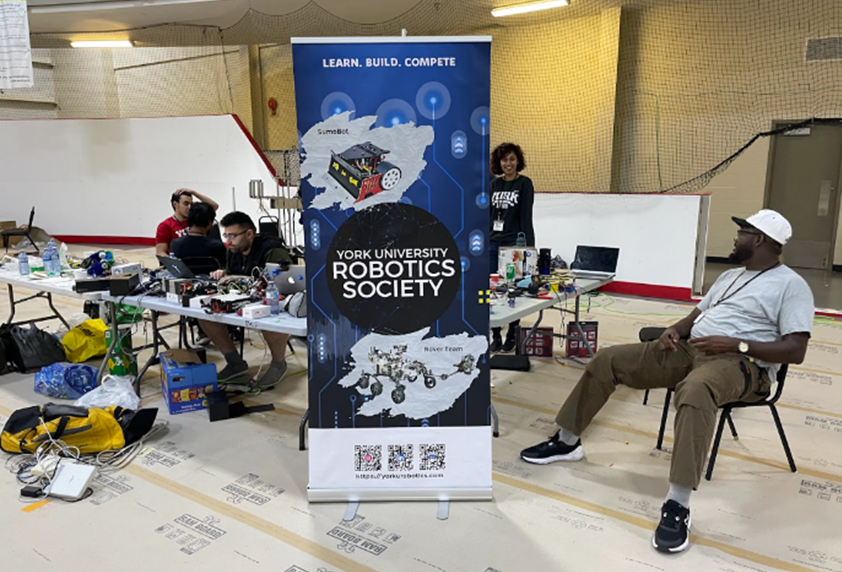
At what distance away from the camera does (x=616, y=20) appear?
6.88 m

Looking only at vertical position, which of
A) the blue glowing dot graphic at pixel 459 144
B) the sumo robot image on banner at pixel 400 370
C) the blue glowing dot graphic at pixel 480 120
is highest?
the blue glowing dot graphic at pixel 480 120

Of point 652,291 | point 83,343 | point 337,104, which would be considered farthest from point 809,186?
point 83,343

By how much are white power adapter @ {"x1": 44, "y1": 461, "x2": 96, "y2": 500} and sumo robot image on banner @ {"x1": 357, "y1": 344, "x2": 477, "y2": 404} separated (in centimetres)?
133

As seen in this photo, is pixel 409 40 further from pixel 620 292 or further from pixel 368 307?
pixel 620 292

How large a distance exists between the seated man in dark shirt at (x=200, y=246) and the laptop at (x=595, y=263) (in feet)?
7.89

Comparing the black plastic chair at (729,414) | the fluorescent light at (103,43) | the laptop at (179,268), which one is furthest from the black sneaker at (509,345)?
the fluorescent light at (103,43)

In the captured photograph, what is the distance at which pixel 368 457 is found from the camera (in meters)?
2.40

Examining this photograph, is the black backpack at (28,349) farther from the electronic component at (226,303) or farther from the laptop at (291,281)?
the laptop at (291,281)

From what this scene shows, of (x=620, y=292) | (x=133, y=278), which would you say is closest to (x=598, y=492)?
(x=133, y=278)

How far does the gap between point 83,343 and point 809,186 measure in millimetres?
8126

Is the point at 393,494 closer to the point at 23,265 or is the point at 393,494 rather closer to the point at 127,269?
the point at 127,269

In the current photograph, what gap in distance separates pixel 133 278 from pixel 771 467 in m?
3.59

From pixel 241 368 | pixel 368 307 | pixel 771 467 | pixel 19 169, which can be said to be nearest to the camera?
pixel 368 307

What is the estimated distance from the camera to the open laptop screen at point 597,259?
4.06 meters
